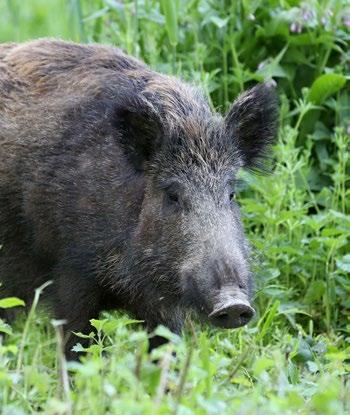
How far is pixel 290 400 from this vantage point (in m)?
3.39

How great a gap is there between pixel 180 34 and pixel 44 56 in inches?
72.3

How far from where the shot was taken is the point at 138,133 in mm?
5398

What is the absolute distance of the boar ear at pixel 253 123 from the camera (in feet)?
18.3

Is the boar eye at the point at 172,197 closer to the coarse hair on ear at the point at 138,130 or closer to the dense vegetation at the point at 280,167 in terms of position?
the coarse hair on ear at the point at 138,130

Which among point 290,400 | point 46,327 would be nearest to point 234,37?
point 46,327

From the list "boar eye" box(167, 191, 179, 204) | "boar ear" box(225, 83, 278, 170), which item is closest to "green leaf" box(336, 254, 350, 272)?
"boar ear" box(225, 83, 278, 170)

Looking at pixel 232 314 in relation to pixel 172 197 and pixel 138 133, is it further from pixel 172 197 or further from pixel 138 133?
pixel 138 133

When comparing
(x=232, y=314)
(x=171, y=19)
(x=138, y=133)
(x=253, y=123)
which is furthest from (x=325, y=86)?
(x=232, y=314)

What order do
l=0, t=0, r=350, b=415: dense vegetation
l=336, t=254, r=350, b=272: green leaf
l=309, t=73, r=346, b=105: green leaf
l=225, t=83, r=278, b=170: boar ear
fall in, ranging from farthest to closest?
l=309, t=73, r=346, b=105: green leaf
l=336, t=254, r=350, b=272: green leaf
l=225, t=83, r=278, b=170: boar ear
l=0, t=0, r=350, b=415: dense vegetation

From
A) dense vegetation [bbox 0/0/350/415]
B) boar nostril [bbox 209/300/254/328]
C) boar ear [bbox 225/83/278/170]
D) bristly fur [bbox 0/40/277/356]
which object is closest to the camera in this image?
boar nostril [bbox 209/300/254/328]

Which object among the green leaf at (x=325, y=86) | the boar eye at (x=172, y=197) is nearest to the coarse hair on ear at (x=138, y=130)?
the boar eye at (x=172, y=197)

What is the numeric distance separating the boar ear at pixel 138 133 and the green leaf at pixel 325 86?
202 cm

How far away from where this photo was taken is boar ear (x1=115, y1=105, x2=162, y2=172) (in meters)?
5.36

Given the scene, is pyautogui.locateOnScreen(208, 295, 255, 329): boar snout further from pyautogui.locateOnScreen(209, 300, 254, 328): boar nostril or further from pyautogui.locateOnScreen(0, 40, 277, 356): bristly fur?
pyautogui.locateOnScreen(0, 40, 277, 356): bristly fur
